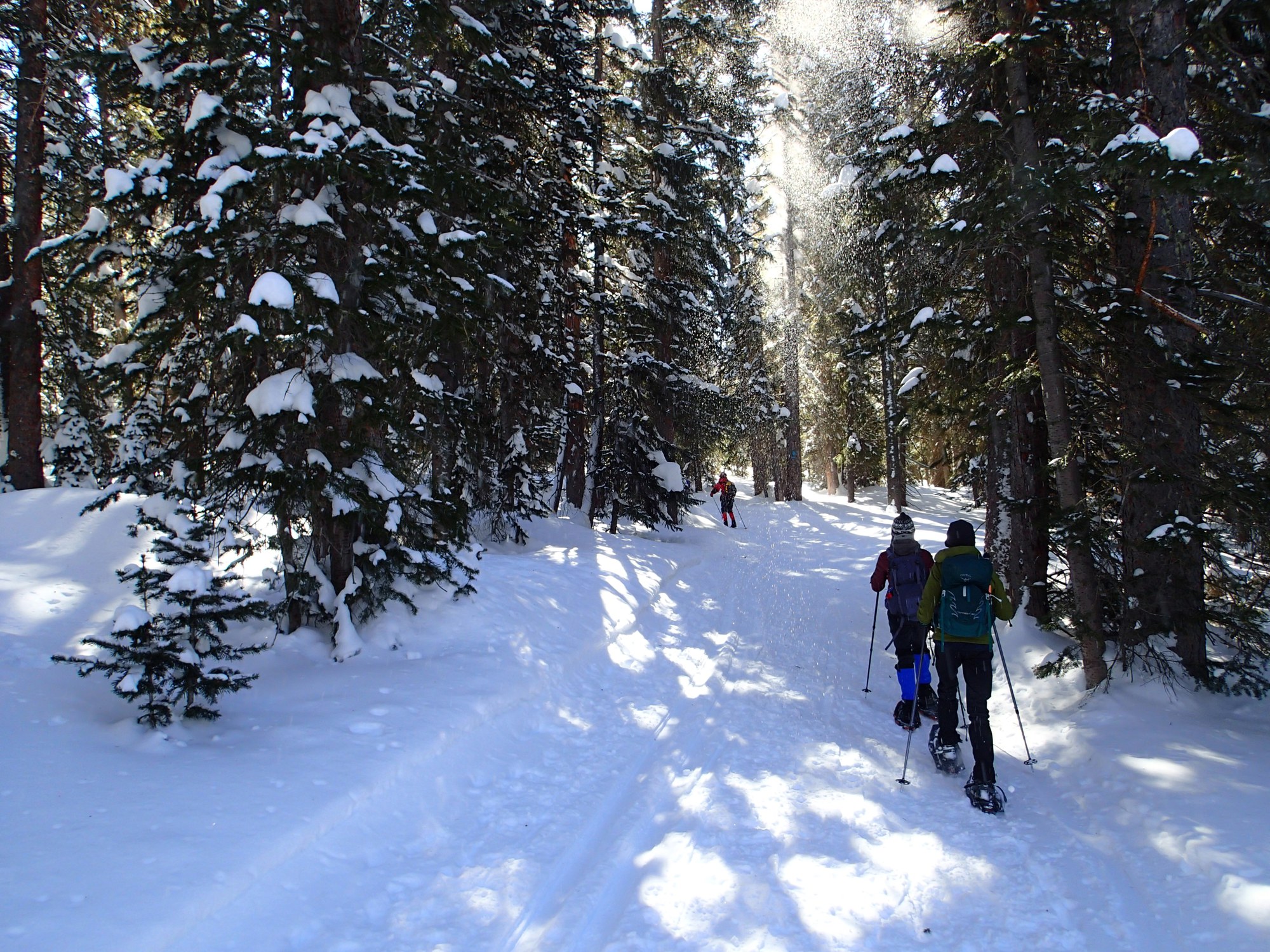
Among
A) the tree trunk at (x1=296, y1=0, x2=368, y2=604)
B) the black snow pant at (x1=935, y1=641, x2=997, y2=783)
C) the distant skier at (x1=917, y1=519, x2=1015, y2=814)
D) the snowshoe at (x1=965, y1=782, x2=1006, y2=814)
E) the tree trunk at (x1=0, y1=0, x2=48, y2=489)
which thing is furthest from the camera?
the tree trunk at (x1=0, y1=0, x2=48, y2=489)

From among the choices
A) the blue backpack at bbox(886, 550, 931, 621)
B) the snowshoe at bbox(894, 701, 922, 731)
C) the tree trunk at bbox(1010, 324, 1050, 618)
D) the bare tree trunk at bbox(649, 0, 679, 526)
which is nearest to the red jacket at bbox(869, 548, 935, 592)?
the blue backpack at bbox(886, 550, 931, 621)

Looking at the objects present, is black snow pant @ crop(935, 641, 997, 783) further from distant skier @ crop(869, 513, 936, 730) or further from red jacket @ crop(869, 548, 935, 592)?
red jacket @ crop(869, 548, 935, 592)

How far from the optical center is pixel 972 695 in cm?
577

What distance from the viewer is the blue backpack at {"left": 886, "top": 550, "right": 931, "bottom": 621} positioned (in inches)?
301

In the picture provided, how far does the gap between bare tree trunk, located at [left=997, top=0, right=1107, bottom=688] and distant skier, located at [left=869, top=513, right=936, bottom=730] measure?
4.91ft

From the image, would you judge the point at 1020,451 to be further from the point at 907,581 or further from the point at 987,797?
the point at 987,797

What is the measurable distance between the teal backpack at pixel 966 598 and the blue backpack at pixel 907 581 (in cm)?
160

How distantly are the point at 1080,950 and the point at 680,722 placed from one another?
12.7 ft

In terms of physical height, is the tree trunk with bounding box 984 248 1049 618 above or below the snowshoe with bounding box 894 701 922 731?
above

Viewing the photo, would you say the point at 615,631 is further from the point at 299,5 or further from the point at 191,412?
the point at 299,5

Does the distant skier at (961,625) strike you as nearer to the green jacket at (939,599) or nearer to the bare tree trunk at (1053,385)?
the green jacket at (939,599)

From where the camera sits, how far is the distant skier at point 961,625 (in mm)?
5883

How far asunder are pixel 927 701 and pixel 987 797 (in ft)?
6.41

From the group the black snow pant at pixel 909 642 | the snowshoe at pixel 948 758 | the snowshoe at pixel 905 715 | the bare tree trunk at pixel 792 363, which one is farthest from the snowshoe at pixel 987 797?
the bare tree trunk at pixel 792 363
